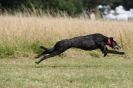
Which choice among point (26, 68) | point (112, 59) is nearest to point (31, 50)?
point (112, 59)

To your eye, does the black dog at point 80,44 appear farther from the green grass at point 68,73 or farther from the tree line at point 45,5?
the tree line at point 45,5

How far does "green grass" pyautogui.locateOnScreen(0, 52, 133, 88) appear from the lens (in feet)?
27.1

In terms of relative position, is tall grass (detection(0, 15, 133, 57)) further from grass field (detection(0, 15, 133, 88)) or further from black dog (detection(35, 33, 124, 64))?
black dog (detection(35, 33, 124, 64))

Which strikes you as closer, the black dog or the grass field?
the grass field

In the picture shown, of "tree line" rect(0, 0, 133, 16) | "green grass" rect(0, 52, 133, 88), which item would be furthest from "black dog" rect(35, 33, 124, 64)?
"tree line" rect(0, 0, 133, 16)

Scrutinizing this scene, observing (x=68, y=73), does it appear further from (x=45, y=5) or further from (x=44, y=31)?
(x=45, y=5)

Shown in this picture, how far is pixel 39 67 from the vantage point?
10977 mm

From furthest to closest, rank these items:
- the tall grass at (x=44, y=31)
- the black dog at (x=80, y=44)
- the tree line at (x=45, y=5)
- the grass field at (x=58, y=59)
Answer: the tree line at (x=45, y=5) → the tall grass at (x=44, y=31) → the black dog at (x=80, y=44) → the grass field at (x=58, y=59)

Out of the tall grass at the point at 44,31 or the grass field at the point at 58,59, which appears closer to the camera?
the grass field at the point at 58,59

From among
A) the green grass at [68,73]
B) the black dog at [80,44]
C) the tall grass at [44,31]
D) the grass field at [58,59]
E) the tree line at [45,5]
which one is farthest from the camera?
the tree line at [45,5]

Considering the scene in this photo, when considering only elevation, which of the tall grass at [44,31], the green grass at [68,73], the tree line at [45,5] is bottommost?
the tree line at [45,5]

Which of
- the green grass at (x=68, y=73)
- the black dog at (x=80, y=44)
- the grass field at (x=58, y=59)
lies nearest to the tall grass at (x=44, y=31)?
the grass field at (x=58, y=59)

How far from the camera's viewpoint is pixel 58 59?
43.7 ft

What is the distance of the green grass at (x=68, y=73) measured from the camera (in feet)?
27.1
